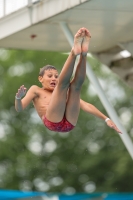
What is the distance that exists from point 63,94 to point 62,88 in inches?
3.8

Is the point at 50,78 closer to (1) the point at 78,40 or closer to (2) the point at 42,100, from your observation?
(2) the point at 42,100

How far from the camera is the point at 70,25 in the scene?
46.5 feet

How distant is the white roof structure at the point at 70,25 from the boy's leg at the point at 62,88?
13.5 feet

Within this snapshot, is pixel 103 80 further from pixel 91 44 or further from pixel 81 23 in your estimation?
pixel 81 23

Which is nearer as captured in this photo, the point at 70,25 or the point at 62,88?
the point at 62,88

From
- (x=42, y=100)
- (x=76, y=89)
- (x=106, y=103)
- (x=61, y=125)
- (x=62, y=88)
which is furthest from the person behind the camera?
(x=106, y=103)

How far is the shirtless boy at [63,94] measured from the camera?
8.27 meters

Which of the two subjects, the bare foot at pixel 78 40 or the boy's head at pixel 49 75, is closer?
the bare foot at pixel 78 40

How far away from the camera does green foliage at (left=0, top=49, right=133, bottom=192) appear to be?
25906mm

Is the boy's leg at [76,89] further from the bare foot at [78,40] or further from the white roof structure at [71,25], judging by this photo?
the white roof structure at [71,25]

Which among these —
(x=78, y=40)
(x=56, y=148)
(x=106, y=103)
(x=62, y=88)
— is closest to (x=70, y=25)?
(x=106, y=103)

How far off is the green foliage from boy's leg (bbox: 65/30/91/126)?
1678 cm

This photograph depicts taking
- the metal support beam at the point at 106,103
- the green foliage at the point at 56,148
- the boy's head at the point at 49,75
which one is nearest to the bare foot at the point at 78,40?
the boy's head at the point at 49,75

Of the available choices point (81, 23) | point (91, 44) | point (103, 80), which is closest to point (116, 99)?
point (103, 80)
